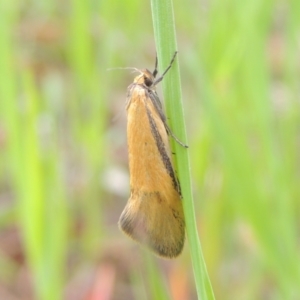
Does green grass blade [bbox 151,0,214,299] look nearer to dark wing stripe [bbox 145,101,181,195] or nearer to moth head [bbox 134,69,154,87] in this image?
dark wing stripe [bbox 145,101,181,195]

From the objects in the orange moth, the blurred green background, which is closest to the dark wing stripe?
the orange moth

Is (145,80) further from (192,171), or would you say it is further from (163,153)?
(192,171)

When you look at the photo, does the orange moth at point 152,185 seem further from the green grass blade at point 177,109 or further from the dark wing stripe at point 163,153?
the green grass blade at point 177,109

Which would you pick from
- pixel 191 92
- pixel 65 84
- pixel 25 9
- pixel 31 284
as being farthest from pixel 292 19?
pixel 25 9

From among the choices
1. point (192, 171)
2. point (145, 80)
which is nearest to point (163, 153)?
point (145, 80)

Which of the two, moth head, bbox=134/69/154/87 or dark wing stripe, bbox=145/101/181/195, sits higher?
moth head, bbox=134/69/154/87

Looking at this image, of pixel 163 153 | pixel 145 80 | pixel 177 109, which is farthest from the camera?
pixel 145 80
